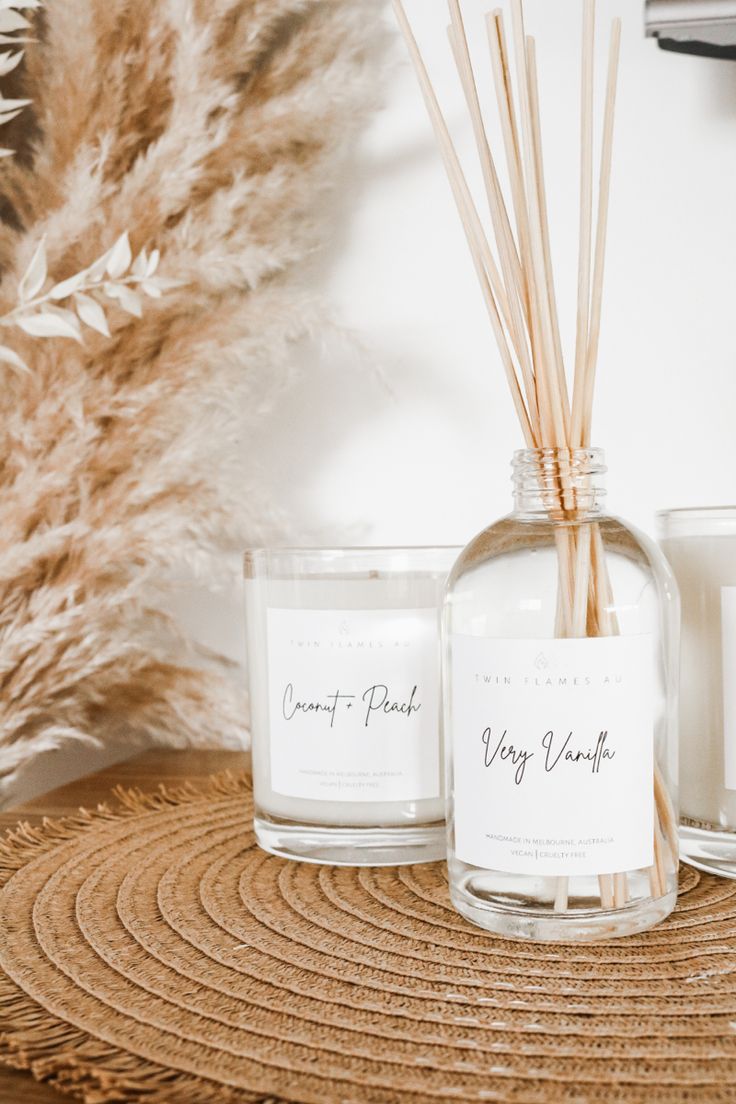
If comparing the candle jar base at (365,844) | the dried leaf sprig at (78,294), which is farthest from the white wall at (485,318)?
the candle jar base at (365,844)

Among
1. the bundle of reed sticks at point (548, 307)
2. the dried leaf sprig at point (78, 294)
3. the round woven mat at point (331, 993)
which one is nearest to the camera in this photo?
the round woven mat at point (331, 993)

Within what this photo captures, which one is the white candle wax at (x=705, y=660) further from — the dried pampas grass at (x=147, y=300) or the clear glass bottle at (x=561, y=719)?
the dried pampas grass at (x=147, y=300)

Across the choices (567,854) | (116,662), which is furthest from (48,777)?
(567,854)

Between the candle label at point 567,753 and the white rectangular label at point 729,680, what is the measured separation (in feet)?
0.23

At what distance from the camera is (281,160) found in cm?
70

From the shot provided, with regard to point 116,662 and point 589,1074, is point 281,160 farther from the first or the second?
point 589,1074

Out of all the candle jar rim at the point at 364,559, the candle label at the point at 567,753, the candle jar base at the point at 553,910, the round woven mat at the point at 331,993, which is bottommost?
the round woven mat at the point at 331,993

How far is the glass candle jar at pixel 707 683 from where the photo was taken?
18.3 inches

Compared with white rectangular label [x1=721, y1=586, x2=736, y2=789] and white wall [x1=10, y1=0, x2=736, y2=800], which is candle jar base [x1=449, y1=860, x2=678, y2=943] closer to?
white rectangular label [x1=721, y1=586, x2=736, y2=789]

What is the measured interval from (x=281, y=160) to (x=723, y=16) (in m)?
0.28

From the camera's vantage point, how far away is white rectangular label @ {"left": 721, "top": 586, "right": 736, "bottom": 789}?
1.51 ft

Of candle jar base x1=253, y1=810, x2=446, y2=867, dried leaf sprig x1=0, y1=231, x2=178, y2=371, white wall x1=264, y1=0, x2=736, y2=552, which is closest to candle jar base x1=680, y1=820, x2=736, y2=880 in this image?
candle jar base x1=253, y1=810, x2=446, y2=867

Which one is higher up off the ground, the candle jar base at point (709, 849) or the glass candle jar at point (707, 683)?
the glass candle jar at point (707, 683)

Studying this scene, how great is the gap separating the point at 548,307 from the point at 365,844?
257 millimetres
